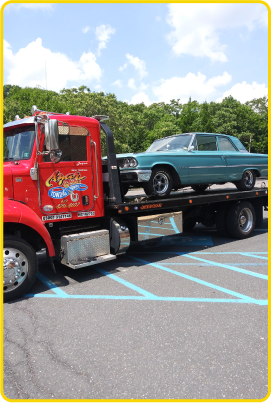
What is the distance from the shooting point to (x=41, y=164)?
194 inches

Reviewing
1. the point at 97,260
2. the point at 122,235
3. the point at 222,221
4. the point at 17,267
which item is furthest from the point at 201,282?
the point at 222,221

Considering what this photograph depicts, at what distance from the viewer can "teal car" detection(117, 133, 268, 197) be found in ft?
20.3

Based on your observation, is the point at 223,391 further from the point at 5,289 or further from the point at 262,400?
the point at 5,289

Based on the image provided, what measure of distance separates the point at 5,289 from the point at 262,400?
337 cm

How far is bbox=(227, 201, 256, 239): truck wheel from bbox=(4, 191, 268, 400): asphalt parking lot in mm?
1956

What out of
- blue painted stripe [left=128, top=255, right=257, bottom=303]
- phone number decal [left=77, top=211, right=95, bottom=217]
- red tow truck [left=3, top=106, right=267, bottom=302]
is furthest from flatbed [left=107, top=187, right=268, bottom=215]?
blue painted stripe [left=128, top=255, right=257, bottom=303]

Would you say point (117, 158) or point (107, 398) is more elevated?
point (117, 158)

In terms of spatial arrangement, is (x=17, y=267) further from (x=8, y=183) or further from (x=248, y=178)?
(x=248, y=178)

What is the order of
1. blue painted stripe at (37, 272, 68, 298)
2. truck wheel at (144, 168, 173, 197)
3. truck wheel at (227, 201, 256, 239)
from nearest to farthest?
blue painted stripe at (37, 272, 68, 298)
truck wheel at (144, 168, 173, 197)
truck wheel at (227, 201, 256, 239)

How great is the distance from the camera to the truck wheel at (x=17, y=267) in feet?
14.4

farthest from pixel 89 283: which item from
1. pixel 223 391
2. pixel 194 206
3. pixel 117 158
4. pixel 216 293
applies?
pixel 194 206

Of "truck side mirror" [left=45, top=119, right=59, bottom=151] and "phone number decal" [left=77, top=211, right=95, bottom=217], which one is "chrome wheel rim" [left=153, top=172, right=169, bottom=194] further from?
"truck side mirror" [left=45, top=119, right=59, bottom=151]

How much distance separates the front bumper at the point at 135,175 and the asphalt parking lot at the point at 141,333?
1.63 m

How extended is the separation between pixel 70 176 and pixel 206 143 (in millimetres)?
3859
